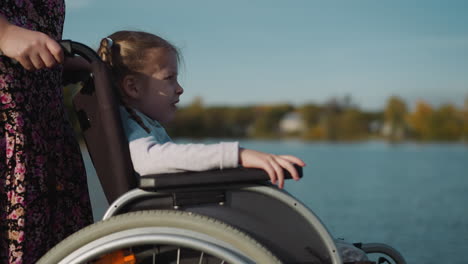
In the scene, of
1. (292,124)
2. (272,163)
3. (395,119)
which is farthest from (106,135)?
(292,124)

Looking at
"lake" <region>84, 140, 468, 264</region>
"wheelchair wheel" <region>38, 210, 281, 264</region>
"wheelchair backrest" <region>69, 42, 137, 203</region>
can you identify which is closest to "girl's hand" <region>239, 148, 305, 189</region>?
"wheelchair wheel" <region>38, 210, 281, 264</region>

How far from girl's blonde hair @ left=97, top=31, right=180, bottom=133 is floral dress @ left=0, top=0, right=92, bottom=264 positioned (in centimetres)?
14

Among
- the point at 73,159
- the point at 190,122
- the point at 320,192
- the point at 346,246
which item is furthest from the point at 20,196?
the point at 190,122

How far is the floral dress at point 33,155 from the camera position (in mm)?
1297

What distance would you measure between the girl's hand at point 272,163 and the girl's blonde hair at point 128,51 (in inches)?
17.5

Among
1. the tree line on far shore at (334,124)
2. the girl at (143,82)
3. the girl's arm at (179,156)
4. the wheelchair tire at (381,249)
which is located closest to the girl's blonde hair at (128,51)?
the girl at (143,82)

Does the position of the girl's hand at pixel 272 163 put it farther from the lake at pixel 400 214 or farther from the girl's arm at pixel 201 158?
the lake at pixel 400 214

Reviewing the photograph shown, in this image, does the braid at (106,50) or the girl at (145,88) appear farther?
the braid at (106,50)

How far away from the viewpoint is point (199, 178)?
1112mm

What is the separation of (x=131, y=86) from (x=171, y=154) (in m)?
0.33

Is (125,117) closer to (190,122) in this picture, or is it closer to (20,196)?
(20,196)

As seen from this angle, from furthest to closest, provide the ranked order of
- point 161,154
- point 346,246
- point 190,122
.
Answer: point 190,122 < point 346,246 < point 161,154

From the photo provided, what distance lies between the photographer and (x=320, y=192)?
8008mm

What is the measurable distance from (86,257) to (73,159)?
453 mm
